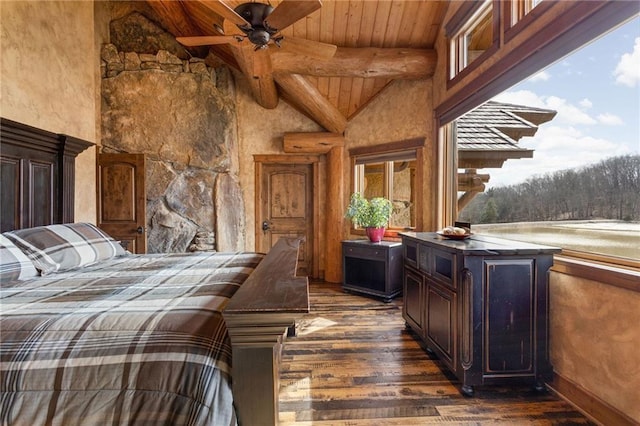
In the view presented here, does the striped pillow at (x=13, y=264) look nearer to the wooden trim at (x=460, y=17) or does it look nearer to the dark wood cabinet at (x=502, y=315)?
the dark wood cabinet at (x=502, y=315)

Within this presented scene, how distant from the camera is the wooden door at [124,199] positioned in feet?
12.2

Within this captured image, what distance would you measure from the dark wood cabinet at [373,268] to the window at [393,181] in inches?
20.4

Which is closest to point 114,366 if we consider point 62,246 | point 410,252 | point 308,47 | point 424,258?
point 62,246

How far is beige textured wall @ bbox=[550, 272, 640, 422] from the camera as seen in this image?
153 cm

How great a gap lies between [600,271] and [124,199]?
14.7 feet

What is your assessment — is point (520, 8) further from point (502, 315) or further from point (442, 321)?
point (442, 321)

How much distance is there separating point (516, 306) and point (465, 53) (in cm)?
256

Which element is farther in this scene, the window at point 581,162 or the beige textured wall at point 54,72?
→ the beige textured wall at point 54,72

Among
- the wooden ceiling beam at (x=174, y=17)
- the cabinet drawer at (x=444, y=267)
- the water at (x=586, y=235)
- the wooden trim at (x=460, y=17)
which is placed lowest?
the cabinet drawer at (x=444, y=267)

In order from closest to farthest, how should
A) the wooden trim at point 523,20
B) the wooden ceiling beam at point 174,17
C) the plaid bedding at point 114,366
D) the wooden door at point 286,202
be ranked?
1. the plaid bedding at point 114,366
2. the wooden trim at point 523,20
3. the wooden ceiling beam at point 174,17
4. the wooden door at point 286,202

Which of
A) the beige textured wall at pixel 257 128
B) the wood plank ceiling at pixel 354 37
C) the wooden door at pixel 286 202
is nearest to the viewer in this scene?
the wood plank ceiling at pixel 354 37

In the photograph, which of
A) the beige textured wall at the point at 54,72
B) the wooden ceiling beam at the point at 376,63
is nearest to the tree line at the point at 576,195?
the wooden ceiling beam at the point at 376,63

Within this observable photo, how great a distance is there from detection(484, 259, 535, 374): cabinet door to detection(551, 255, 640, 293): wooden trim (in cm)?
17

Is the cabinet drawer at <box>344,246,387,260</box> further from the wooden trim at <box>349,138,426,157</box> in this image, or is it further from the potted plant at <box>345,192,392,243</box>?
the wooden trim at <box>349,138,426,157</box>
